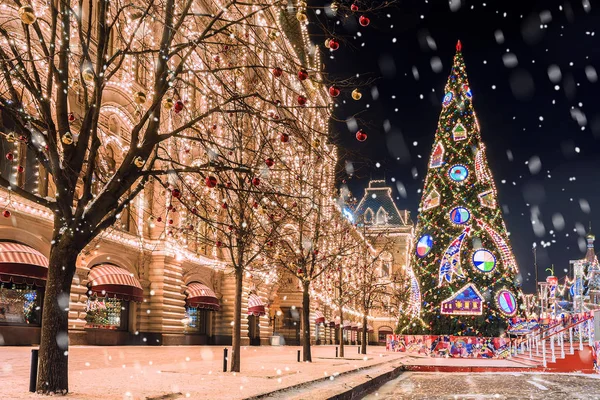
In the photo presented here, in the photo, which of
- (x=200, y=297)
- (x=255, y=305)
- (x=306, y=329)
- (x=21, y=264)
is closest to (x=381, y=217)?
(x=255, y=305)

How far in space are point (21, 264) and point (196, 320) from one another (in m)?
19.2

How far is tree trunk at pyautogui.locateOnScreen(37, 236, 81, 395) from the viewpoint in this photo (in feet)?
30.8

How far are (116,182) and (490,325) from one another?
31973 millimetres

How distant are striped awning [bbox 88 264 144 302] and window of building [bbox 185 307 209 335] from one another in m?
9.09

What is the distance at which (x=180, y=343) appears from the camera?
35.2 metres

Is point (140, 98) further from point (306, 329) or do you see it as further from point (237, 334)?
point (306, 329)

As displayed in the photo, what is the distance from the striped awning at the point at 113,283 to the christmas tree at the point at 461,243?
58.8ft

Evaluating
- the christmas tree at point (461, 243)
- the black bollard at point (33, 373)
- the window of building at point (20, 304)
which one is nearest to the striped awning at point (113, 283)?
the window of building at point (20, 304)

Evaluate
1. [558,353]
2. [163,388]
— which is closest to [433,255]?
[558,353]

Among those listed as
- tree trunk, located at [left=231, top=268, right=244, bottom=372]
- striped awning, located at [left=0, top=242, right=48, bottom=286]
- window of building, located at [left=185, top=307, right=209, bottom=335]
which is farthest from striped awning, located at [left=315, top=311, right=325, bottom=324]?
tree trunk, located at [left=231, top=268, right=244, bottom=372]

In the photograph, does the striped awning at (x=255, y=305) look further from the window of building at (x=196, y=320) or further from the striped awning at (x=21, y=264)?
the striped awning at (x=21, y=264)

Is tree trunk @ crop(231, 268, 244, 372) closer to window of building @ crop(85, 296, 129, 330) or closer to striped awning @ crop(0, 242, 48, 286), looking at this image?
striped awning @ crop(0, 242, 48, 286)

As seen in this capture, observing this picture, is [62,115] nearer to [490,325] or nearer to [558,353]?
[558,353]

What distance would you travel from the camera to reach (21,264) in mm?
21938
